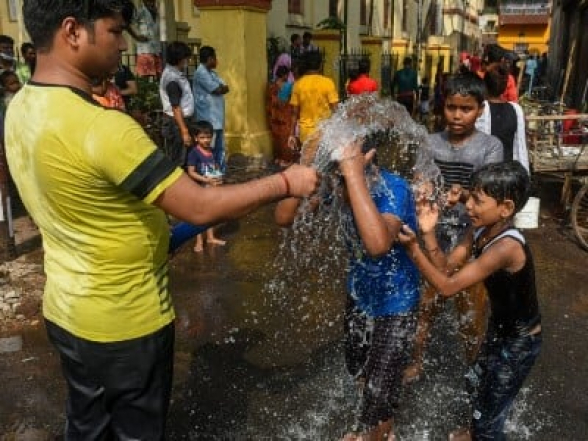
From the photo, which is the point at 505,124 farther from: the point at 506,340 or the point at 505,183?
the point at 506,340

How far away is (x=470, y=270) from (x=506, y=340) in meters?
0.41

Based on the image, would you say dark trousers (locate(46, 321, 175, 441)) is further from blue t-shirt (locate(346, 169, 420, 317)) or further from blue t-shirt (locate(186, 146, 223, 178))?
blue t-shirt (locate(186, 146, 223, 178))

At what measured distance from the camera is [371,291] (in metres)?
2.62

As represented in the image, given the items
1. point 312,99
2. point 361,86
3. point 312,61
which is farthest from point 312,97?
point 361,86

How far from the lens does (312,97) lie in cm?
784

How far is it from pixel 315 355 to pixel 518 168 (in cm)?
203

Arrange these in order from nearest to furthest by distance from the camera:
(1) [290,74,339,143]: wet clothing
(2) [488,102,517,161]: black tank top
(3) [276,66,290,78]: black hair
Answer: (2) [488,102,517,161]: black tank top < (1) [290,74,339,143]: wet clothing < (3) [276,66,290,78]: black hair

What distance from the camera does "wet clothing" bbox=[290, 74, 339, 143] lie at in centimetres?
783

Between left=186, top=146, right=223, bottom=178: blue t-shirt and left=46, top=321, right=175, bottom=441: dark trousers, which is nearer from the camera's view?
left=46, top=321, right=175, bottom=441: dark trousers

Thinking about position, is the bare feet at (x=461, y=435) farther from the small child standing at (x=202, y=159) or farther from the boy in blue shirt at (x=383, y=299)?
the small child standing at (x=202, y=159)

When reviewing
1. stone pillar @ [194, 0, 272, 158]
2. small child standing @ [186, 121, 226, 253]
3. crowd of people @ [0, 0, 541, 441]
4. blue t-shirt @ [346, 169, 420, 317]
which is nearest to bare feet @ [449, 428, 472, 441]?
crowd of people @ [0, 0, 541, 441]

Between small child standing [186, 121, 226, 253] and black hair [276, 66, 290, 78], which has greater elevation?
black hair [276, 66, 290, 78]

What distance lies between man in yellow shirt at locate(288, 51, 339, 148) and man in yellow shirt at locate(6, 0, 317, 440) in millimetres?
5982

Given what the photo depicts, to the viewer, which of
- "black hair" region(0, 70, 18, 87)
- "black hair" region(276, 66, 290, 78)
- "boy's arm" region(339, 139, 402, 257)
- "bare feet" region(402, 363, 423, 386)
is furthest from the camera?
"black hair" region(276, 66, 290, 78)
